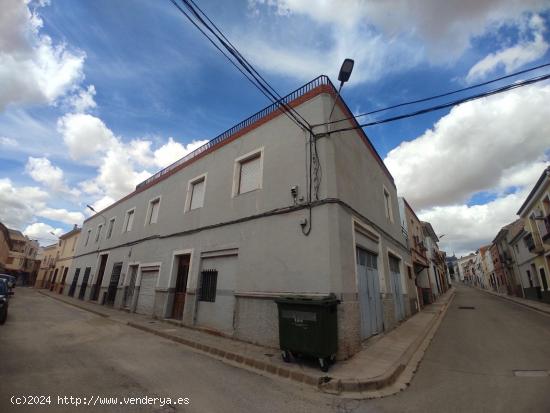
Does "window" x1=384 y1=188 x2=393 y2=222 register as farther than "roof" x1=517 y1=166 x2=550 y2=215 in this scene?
No

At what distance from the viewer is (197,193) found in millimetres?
11516

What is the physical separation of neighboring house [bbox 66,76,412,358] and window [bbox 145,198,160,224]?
0.43 metres

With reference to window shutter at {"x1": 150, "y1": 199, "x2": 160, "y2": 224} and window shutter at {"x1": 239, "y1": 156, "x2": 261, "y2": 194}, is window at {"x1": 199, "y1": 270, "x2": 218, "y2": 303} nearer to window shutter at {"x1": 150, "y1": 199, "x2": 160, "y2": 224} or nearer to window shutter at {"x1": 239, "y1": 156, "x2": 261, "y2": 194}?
window shutter at {"x1": 239, "y1": 156, "x2": 261, "y2": 194}

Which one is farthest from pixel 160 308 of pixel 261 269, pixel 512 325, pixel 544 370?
pixel 512 325

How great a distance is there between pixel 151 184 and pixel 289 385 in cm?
1382

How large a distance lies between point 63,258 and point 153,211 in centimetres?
2311

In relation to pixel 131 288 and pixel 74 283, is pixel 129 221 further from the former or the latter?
pixel 74 283

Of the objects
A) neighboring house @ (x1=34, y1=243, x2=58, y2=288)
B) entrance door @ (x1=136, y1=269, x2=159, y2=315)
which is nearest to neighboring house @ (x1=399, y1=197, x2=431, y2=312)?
entrance door @ (x1=136, y1=269, x2=159, y2=315)

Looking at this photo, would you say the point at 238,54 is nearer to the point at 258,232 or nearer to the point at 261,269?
the point at 258,232

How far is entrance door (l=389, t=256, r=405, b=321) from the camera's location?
1105cm

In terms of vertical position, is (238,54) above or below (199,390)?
above

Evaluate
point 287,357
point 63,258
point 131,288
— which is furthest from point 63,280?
point 287,357

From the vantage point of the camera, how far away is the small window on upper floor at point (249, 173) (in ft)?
29.3

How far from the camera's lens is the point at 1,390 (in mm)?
3641
